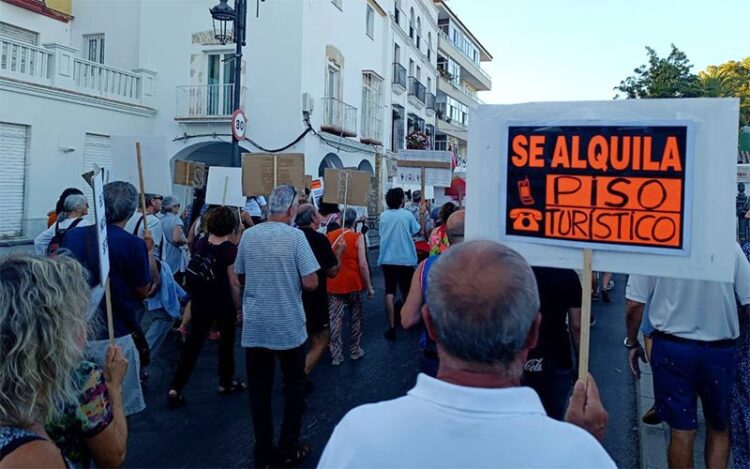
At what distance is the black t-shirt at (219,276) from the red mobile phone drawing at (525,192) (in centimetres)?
328

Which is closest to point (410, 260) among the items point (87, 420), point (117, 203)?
point (117, 203)

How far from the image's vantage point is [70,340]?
1920 millimetres

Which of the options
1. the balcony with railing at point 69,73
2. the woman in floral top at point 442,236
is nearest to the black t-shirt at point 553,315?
the woman in floral top at point 442,236

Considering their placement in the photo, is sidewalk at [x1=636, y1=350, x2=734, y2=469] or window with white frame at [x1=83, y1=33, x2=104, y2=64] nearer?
sidewalk at [x1=636, y1=350, x2=734, y2=469]

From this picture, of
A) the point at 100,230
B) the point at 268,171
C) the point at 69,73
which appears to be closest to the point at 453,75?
the point at 69,73

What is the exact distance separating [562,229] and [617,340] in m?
6.11

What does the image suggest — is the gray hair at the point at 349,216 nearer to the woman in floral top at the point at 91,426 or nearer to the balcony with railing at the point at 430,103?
the woman in floral top at the point at 91,426

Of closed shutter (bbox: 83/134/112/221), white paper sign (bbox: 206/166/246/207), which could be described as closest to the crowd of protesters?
white paper sign (bbox: 206/166/246/207)

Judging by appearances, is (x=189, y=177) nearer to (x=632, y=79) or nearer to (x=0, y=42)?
(x=0, y=42)

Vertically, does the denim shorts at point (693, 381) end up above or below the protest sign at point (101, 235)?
below

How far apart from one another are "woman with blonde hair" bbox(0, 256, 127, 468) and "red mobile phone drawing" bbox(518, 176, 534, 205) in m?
1.64

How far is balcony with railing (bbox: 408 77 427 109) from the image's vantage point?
28.7m

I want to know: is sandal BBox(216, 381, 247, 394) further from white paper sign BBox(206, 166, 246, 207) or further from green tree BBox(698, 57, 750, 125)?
green tree BBox(698, 57, 750, 125)

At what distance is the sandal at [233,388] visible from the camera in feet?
18.5
